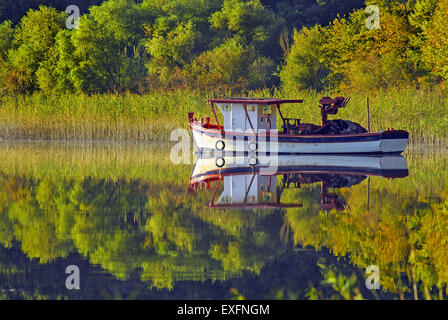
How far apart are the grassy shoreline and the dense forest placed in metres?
2.53

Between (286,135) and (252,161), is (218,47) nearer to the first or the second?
(286,135)

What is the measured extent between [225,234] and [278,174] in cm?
951

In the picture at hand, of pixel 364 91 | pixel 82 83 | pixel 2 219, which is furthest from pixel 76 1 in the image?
pixel 2 219

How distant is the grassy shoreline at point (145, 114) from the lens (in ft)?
107

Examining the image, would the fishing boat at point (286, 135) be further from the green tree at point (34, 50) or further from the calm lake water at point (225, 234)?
the green tree at point (34, 50)

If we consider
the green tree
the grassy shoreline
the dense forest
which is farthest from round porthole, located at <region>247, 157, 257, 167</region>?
the green tree

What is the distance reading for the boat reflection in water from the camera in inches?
609

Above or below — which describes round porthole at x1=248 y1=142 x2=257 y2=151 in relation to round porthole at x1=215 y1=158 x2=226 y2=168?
above

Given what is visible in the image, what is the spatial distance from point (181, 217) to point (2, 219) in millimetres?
2741

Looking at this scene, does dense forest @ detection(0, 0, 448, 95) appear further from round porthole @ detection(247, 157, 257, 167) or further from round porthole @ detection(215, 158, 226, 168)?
round porthole @ detection(215, 158, 226, 168)

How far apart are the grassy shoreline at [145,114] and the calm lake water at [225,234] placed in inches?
450

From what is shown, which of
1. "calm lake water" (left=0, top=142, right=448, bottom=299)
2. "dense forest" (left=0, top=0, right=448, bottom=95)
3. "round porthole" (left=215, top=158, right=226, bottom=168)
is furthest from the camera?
"dense forest" (left=0, top=0, right=448, bottom=95)

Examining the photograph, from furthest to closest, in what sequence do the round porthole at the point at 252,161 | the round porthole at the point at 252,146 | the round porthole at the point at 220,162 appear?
1. the round porthole at the point at 252,146
2. the round porthole at the point at 252,161
3. the round porthole at the point at 220,162

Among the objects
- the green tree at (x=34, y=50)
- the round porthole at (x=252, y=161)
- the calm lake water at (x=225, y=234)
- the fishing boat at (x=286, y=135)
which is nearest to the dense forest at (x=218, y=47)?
the green tree at (x=34, y=50)
